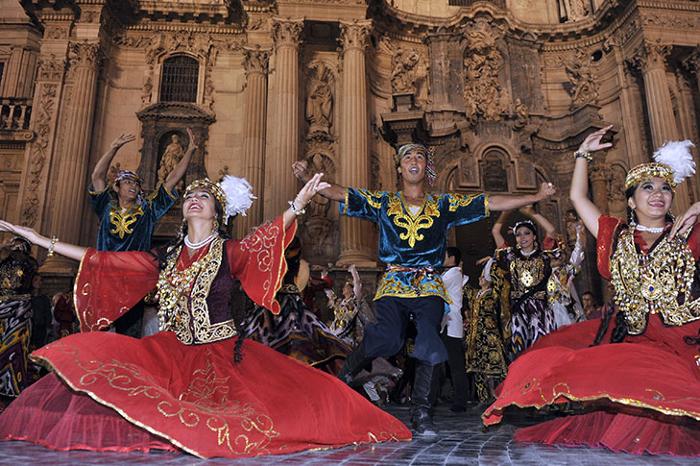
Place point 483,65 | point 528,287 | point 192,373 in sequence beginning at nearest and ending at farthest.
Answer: point 192,373 < point 528,287 < point 483,65

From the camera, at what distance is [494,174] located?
1692cm

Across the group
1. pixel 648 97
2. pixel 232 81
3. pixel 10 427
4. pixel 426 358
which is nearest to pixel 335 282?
pixel 232 81

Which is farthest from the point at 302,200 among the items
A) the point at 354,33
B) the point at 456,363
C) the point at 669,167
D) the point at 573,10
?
the point at 573,10

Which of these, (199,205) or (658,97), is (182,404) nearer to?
(199,205)

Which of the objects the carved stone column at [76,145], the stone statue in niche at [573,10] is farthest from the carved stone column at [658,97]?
the carved stone column at [76,145]

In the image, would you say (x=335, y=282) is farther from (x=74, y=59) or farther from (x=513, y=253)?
(x=74, y=59)

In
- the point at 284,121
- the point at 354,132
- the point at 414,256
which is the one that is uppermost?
the point at 284,121

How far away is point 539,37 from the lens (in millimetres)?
18516

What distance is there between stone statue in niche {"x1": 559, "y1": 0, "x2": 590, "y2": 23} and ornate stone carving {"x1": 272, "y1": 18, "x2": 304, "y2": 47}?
35.7 feet

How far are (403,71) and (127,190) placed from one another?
1304 centimetres

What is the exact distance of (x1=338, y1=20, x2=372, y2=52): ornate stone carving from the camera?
15.2 m

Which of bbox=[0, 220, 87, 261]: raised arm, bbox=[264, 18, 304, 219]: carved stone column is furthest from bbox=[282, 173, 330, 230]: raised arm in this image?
bbox=[264, 18, 304, 219]: carved stone column

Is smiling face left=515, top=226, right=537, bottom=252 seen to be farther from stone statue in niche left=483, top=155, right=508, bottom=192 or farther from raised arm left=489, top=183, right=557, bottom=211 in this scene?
stone statue in niche left=483, top=155, right=508, bottom=192

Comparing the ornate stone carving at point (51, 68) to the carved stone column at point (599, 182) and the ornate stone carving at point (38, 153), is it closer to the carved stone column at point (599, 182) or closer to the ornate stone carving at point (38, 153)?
the ornate stone carving at point (38, 153)
